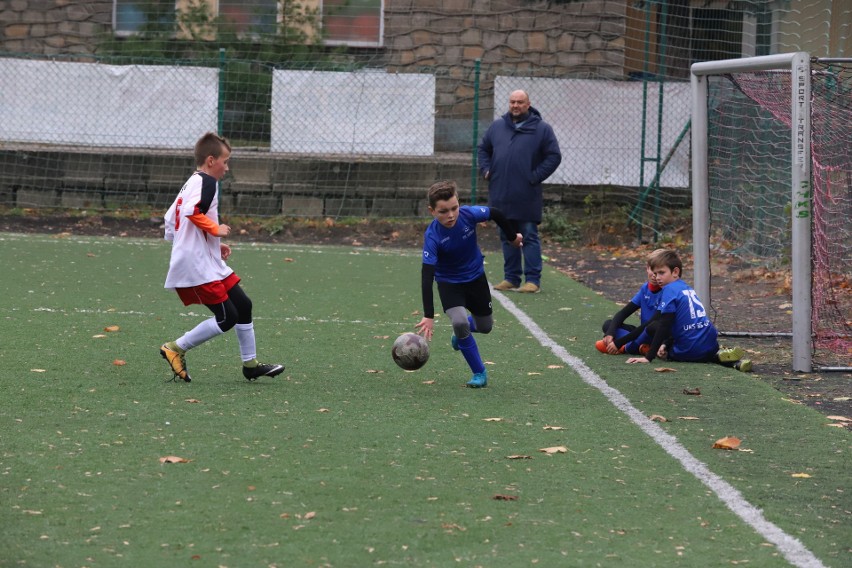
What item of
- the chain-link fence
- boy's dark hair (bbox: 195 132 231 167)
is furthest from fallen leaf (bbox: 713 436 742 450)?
the chain-link fence

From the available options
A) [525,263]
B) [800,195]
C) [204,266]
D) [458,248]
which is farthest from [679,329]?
[525,263]

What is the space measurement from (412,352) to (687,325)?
2.18 meters

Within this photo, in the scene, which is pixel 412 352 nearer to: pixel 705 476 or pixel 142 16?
pixel 705 476

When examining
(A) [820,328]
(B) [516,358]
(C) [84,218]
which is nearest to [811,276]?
(A) [820,328]

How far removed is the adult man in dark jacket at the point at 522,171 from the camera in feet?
40.8

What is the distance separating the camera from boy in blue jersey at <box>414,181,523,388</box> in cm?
723

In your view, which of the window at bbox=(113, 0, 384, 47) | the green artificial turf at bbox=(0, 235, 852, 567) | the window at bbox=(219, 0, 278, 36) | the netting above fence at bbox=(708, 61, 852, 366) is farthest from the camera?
the window at bbox=(113, 0, 384, 47)

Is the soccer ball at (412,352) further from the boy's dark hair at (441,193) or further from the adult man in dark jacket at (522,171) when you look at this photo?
the adult man in dark jacket at (522,171)

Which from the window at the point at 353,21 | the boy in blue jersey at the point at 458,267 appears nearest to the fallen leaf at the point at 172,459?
the boy in blue jersey at the point at 458,267

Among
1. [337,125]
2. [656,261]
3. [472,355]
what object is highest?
[337,125]

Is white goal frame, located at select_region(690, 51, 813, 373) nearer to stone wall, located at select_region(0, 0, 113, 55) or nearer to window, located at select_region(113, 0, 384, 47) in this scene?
window, located at select_region(113, 0, 384, 47)

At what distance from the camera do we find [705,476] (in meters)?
5.39

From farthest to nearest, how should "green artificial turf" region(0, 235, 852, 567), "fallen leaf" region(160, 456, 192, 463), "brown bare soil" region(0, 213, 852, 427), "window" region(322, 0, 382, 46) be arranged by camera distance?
"window" region(322, 0, 382, 46)
"brown bare soil" region(0, 213, 852, 427)
"fallen leaf" region(160, 456, 192, 463)
"green artificial turf" region(0, 235, 852, 567)

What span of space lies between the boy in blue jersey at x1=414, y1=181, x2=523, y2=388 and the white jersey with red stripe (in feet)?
4.24
